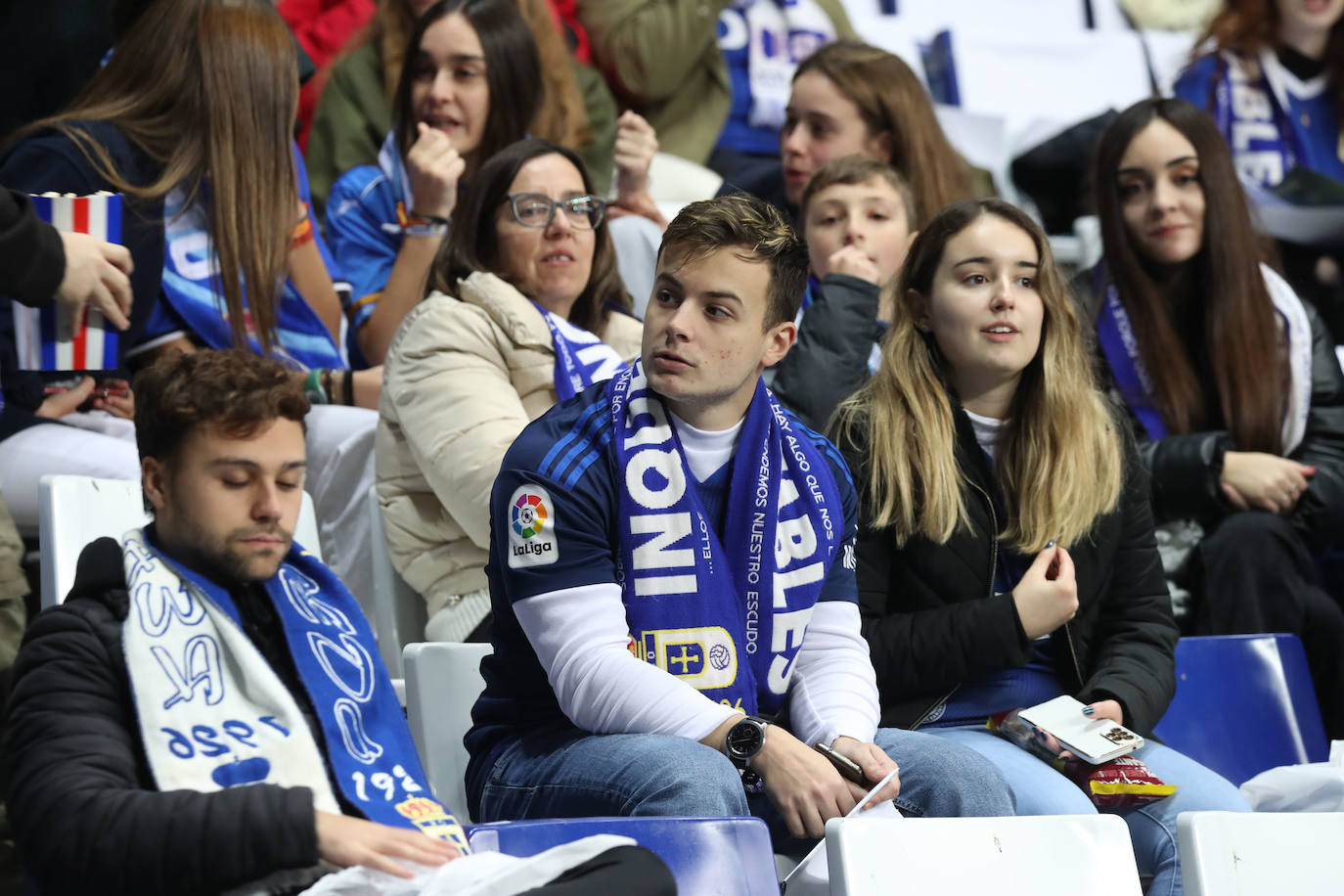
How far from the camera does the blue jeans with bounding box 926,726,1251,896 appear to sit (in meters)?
2.15

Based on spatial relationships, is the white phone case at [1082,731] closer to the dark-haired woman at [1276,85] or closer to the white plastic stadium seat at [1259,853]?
the white plastic stadium seat at [1259,853]

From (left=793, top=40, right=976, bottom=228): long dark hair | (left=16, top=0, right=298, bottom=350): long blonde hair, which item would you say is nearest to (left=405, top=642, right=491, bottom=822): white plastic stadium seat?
(left=16, top=0, right=298, bottom=350): long blonde hair

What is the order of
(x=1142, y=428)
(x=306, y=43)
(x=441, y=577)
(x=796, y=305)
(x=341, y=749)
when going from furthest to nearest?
(x=306, y=43), (x=1142, y=428), (x=441, y=577), (x=796, y=305), (x=341, y=749)

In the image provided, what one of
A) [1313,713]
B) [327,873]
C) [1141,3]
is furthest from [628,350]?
[1141,3]

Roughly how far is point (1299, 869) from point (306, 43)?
11.0 ft

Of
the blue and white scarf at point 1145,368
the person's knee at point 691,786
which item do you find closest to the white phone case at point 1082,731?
the person's knee at point 691,786

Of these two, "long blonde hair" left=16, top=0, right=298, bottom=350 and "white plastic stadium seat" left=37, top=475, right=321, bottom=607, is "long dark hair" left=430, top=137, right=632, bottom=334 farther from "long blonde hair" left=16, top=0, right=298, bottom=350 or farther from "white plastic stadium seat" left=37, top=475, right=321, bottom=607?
"white plastic stadium seat" left=37, top=475, right=321, bottom=607

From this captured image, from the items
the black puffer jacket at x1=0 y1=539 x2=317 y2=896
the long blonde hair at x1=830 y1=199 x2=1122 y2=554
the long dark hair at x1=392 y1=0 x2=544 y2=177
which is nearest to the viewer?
the black puffer jacket at x1=0 y1=539 x2=317 y2=896

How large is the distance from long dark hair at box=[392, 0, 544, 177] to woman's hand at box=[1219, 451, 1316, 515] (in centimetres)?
173

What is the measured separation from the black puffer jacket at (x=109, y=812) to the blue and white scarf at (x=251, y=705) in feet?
0.16

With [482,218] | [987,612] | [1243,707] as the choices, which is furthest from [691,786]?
[482,218]

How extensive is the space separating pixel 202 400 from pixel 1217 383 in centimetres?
236

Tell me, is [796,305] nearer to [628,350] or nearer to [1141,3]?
[628,350]

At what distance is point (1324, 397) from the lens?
350 cm
